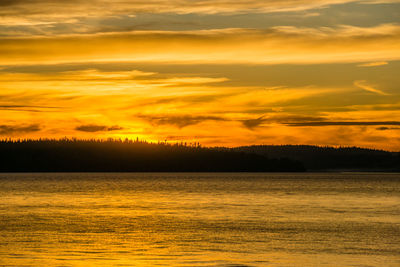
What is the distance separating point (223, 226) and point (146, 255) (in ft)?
60.5

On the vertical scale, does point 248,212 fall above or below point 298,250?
below

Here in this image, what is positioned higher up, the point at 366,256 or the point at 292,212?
the point at 366,256

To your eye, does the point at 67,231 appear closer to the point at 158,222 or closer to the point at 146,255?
the point at 158,222

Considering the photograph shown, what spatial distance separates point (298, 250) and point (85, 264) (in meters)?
12.9

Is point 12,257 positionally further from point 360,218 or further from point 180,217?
point 360,218

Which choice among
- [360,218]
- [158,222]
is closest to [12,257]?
[158,222]

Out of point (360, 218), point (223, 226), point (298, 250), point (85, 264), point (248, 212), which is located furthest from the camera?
point (248, 212)

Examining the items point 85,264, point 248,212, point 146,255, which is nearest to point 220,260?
point 146,255

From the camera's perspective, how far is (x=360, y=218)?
64.2 meters

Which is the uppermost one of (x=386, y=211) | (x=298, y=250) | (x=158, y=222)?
(x=298, y=250)

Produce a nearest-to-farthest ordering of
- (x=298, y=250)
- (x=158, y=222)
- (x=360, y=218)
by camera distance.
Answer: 1. (x=298, y=250)
2. (x=158, y=222)
3. (x=360, y=218)

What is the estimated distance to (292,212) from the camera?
72.9 metres

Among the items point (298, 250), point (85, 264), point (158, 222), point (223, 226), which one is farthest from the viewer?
point (158, 222)

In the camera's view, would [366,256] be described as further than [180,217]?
No
